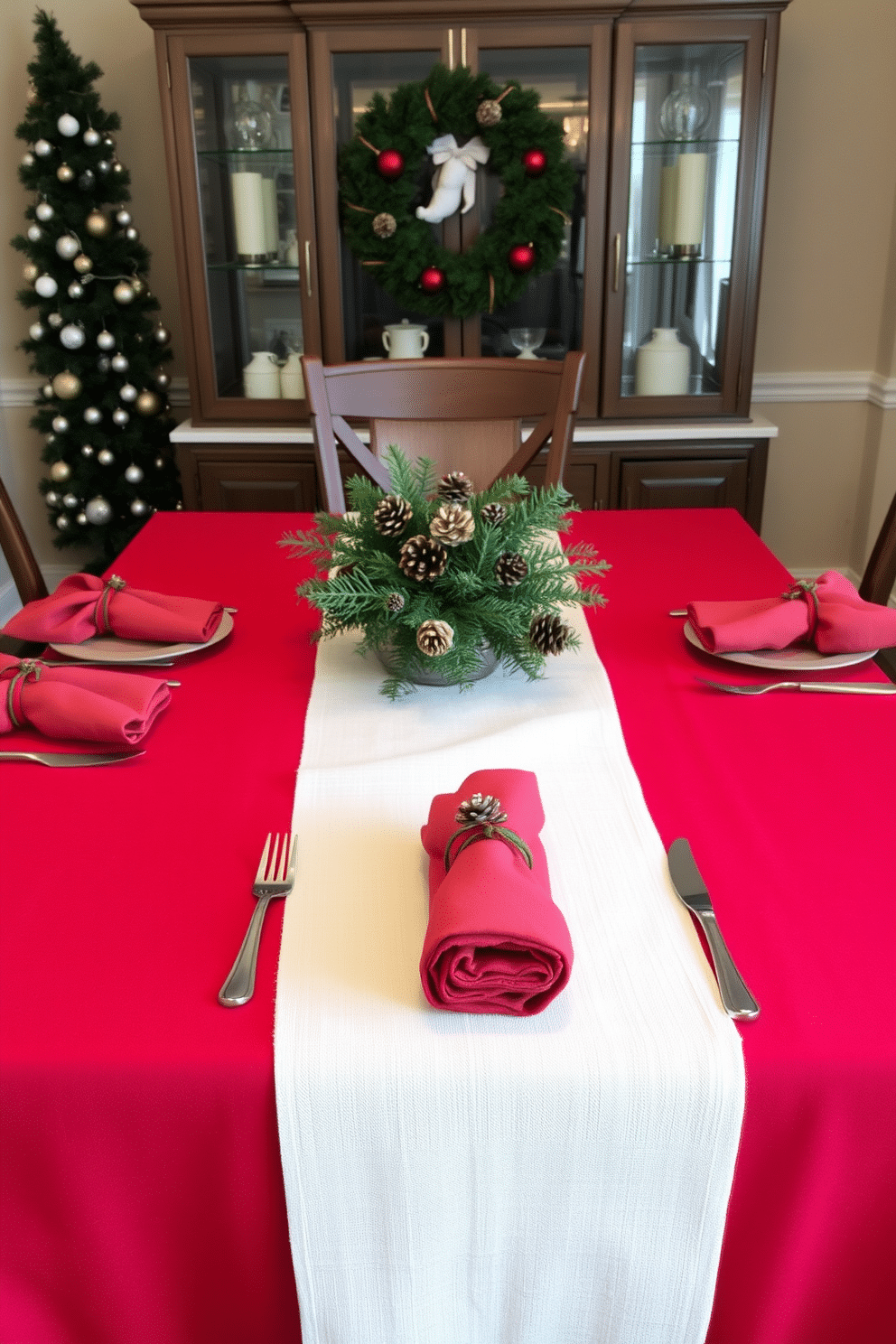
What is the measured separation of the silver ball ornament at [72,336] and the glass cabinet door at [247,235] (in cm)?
32

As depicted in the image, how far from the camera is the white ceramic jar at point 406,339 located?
293cm

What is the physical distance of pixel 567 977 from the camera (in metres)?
0.74

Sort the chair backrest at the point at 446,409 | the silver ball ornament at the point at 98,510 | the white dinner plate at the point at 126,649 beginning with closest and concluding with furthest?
the white dinner plate at the point at 126,649, the chair backrest at the point at 446,409, the silver ball ornament at the point at 98,510

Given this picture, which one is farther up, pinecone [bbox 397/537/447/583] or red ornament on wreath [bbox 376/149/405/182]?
red ornament on wreath [bbox 376/149/405/182]

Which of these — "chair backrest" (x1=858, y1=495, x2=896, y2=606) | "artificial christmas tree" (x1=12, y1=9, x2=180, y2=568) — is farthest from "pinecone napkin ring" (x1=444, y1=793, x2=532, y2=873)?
"artificial christmas tree" (x1=12, y1=9, x2=180, y2=568)

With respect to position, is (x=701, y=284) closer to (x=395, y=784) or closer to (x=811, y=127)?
(x=811, y=127)

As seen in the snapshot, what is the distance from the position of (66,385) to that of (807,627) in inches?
93.7

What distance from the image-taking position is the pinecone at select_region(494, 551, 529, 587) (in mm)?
1143

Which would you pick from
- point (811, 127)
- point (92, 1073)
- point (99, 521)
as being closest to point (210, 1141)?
point (92, 1073)

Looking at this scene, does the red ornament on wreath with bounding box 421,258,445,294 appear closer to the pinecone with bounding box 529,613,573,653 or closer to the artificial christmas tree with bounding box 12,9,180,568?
the artificial christmas tree with bounding box 12,9,180,568

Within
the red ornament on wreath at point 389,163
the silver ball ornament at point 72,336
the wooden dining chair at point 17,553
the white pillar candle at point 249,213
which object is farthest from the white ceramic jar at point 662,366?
the wooden dining chair at point 17,553

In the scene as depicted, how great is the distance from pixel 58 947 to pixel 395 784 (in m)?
0.34

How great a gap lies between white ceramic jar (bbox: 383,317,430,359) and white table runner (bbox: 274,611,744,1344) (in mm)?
2338

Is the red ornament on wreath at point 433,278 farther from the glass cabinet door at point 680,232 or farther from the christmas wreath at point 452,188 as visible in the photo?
the glass cabinet door at point 680,232
